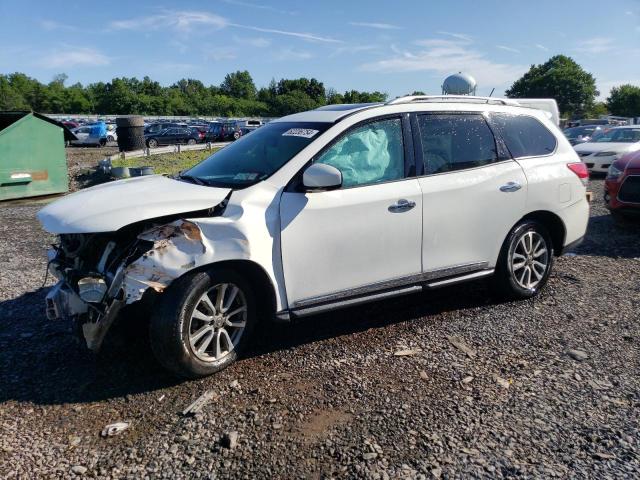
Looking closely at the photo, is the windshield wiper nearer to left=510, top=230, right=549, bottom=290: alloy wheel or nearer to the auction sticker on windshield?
the auction sticker on windshield

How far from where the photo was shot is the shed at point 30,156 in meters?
11.4

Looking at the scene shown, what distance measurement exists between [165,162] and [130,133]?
13.7 ft

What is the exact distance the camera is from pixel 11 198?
11.6m

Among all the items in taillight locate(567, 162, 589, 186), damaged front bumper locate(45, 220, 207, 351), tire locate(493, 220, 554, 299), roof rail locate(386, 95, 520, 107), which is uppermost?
roof rail locate(386, 95, 520, 107)

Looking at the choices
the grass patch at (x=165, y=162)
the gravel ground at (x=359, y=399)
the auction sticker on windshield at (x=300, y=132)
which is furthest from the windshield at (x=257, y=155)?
the grass patch at (x=165, y=162)

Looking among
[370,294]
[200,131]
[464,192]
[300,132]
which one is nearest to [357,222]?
[370,294]

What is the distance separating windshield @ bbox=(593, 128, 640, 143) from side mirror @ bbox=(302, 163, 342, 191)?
15.6m

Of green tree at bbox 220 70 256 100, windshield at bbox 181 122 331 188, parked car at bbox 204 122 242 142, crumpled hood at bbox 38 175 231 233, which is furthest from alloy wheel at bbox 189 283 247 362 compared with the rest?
green tree at bbox 220 70 256 100

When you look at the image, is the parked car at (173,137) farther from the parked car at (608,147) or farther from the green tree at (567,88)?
the green tree at (567,88)

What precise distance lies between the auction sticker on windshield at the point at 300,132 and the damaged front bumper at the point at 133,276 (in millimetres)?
1231

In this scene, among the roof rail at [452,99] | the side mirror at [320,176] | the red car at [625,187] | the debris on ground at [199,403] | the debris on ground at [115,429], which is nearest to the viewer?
the debris on ground at [115,429]

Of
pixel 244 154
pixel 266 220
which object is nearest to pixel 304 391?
pixel 266 220

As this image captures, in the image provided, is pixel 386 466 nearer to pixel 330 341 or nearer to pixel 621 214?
pixel 330 341

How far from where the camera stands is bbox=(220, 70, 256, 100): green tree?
134500mm
